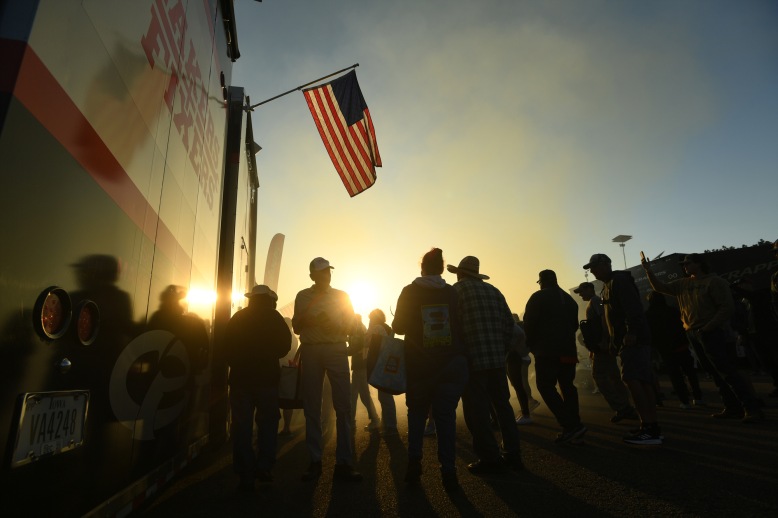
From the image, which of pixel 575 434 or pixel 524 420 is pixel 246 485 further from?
pixel 524 420

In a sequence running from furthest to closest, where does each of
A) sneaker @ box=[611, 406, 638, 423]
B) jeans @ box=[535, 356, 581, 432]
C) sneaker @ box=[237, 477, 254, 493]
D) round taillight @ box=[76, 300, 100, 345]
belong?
sneaker @ box=[611, 406, 638, 423] → jeans @ box=[535, 356, 581, 432] → sneaker @ box=[237, 477, 254, 493] → round taillight @ box=[76, 300, 100, 345]

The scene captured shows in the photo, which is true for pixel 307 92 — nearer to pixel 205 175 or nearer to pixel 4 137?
pixel 205 175

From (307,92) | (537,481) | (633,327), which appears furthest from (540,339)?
(307,92)

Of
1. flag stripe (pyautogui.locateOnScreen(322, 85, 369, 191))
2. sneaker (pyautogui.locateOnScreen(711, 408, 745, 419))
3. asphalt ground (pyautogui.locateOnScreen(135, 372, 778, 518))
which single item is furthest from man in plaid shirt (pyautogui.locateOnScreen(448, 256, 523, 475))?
flag stripe (pyautogui.locateOnScreen(322, 85, 369, 191))

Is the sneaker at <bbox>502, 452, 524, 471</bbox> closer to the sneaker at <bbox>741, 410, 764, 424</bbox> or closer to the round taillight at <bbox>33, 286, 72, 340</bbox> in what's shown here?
the sneaker at <bbox>741, 410, 764, 424</bbox>

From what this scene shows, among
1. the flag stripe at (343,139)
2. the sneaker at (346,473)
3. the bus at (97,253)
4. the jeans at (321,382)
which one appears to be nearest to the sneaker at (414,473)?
the sneaker at (346,473)

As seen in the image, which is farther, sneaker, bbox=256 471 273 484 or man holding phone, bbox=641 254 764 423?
man holding phone, bbox=641 254 764 423

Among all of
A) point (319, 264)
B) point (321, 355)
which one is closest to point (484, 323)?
point (321, 355)

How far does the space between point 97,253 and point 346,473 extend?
103 inches

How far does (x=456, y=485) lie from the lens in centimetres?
329

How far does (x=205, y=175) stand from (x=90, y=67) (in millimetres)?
2192

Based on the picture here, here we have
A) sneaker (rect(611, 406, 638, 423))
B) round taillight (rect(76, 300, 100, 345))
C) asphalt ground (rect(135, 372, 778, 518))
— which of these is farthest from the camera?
sneaker (rect(611, 406, 638, 423))

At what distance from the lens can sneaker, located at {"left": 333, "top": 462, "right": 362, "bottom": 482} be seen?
12.0 ft

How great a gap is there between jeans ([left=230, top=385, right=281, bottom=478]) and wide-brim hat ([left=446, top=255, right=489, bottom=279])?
1.94 m
